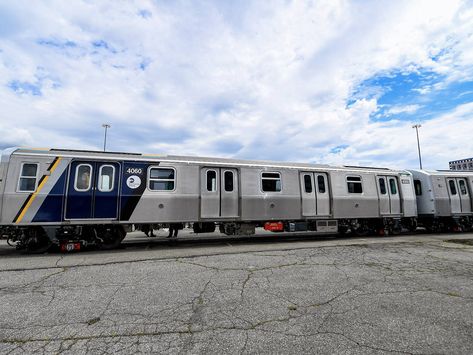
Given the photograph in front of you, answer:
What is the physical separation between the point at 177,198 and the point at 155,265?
3.07 m

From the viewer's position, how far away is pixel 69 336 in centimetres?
321

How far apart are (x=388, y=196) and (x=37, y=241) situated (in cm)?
1471

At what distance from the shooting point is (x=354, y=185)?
1214 cm

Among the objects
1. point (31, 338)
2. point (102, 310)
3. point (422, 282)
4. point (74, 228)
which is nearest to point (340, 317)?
point (422, 282)

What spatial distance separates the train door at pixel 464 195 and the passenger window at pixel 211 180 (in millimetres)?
14042

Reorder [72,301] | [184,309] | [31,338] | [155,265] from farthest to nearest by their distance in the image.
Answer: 1. [155,265]
2. [72,301]
3. [184,309]
4. [31,338]

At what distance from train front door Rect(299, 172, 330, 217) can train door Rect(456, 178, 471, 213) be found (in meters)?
8.86

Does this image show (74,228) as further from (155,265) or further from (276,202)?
(276,202)

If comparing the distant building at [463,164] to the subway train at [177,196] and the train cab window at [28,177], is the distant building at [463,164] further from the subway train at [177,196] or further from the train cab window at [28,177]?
the train cab window at [28,177]

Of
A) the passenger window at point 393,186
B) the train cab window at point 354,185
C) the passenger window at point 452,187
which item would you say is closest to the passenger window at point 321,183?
the train cab window at point 354,185

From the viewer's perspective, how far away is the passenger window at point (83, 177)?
332 inches

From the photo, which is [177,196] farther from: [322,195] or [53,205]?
[322,195]

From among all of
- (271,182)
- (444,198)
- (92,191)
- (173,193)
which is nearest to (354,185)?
(271,182)

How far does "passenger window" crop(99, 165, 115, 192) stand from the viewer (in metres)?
8.66
